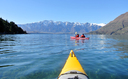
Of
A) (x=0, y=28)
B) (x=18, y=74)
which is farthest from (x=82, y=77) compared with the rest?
(x=0, y=28)

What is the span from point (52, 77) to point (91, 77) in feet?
10.1

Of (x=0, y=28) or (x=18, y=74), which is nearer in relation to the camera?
(x=18, y=74)

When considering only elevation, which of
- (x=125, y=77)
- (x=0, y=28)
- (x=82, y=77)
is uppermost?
(x=0, y=28)

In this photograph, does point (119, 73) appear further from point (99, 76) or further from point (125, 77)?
point (99, 76)

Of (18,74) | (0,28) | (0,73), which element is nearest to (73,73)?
(18,74)

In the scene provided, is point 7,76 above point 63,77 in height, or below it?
below

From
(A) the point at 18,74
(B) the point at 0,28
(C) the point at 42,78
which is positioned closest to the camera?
(C) the point at 42,78

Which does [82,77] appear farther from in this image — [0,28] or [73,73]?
[0,28]

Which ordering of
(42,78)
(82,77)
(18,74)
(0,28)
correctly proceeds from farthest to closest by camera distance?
(0,28)
(18,74)
(42,78)
(82,77)

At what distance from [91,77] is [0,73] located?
25.0 ft

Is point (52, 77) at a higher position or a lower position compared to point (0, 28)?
lower

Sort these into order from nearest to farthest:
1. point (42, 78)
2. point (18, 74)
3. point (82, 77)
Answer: point (82, 77) < point (42, 78) < point (18, 74)

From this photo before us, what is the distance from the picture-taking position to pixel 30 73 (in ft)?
27.1

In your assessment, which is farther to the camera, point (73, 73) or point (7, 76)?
point (7, 76)
